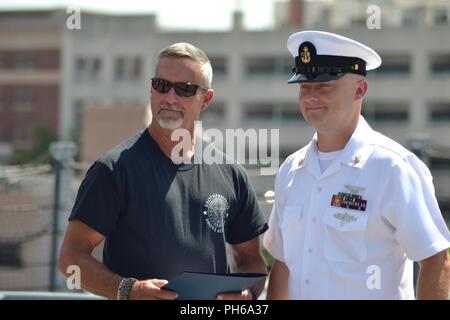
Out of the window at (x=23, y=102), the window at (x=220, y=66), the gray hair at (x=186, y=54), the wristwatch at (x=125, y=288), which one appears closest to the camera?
the wristwatch at (x=125, y=288)

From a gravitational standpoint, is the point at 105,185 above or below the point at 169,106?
below

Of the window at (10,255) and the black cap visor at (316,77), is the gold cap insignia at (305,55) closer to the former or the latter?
the black cap visor at (316,77)

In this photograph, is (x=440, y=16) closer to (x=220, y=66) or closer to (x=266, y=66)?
(x=266, y=66)

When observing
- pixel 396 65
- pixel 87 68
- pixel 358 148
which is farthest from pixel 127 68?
pixel 358 148

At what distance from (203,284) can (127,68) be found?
6736 cm

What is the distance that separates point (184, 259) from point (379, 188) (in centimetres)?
81

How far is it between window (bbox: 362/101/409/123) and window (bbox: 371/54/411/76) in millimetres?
2107

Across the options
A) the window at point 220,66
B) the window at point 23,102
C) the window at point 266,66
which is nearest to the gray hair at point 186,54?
the window at point 266,66

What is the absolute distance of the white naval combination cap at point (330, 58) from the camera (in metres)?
3.46

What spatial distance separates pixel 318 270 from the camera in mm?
3402

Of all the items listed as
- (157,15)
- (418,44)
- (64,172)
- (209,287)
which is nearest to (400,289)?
(209,287)

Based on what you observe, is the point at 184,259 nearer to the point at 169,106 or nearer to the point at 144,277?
the point at 144,277

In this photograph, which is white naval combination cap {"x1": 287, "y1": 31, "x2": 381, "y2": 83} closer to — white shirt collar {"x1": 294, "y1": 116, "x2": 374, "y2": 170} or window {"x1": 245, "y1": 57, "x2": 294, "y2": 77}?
white shirt collar {"x1": 294, "y1": 116, "x2": 374, "y2": 170}

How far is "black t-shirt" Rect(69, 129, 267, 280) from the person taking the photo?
133 inches
